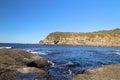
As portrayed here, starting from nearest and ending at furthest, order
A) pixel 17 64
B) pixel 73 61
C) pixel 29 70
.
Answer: pixel 29 70 < pixel 17 64 < pixel 73 61

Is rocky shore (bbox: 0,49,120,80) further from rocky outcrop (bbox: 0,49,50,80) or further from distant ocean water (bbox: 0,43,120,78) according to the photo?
distant ocean water (bbox: 0,43,120,78)

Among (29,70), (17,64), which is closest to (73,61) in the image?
(17,64)

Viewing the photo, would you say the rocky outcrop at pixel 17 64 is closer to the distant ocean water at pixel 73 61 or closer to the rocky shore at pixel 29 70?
the rocky shore at pixel 29 70

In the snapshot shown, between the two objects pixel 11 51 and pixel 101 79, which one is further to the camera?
pixel 11 51

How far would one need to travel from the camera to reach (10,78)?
1766 cm

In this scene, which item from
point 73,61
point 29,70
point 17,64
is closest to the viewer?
point 29,70

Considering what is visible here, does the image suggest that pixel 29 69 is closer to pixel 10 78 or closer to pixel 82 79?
pixel 10 78

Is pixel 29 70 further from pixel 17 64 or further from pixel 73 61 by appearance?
pixel 73 61

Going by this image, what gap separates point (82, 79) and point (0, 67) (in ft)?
29.2

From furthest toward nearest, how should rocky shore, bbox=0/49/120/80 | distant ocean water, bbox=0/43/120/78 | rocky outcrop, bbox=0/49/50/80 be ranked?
distant ocean water, bbox=0/43/120/78, rocky outcrop, bbox=0/49/50/80, rocky shore, bbox=0/49/120/80

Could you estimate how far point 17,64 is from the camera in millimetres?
22094

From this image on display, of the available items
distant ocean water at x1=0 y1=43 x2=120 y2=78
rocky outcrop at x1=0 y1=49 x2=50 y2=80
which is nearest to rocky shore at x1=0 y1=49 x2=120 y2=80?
rocky outcrop at x1=0 y1=49 x2=50 y2=80

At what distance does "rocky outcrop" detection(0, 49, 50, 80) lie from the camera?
19089 millimetres

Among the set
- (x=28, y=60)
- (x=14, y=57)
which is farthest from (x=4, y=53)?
(x=28, y=60)
